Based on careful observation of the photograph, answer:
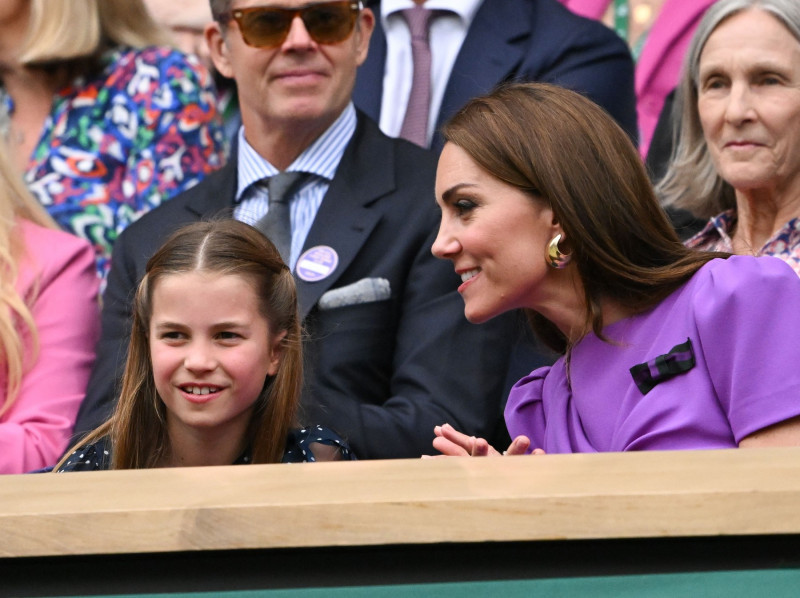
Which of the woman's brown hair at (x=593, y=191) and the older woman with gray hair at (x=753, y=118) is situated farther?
the older woman with gray hair at (x=753, y=118)

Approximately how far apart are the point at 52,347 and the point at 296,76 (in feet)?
2.82

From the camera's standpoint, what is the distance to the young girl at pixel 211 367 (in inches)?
92.7

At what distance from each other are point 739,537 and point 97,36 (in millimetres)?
2903

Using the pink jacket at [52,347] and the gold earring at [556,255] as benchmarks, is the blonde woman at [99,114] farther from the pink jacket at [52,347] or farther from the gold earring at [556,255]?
the gold earring at [556,255]

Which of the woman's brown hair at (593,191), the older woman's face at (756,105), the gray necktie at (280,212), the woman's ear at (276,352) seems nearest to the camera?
the woman's brown hair at (593,191)

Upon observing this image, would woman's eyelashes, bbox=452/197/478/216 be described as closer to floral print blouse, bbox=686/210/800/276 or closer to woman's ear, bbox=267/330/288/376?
woman's ear, bbox=267/330/288/376

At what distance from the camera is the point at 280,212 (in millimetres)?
3090

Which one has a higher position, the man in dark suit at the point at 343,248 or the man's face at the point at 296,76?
the man's face at the point at 296,76

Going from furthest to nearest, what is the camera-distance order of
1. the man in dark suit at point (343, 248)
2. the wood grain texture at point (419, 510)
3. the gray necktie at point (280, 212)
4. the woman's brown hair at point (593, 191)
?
the gray necktie at point (280, 212)
the man in dark suit at point (343, 248)
the woman's brown hair at point (593, 191)
the wood grain texture at point (419, 510)

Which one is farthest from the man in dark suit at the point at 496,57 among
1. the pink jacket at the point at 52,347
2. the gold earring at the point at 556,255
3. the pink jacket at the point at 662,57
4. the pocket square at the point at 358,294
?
the gold earring at the point at 556,255

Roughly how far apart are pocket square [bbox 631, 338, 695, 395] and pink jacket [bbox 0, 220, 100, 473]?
138 centimetres

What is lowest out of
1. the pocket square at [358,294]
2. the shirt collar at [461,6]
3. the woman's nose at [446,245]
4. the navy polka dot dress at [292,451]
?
the navy polka dot dress at [292,451]

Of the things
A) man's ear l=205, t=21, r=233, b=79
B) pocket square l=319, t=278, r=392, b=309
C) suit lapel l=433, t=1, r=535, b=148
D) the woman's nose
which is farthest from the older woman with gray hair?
man's ear l=205, t=21, r=233, b=79

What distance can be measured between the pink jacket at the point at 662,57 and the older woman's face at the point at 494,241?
1740mm
